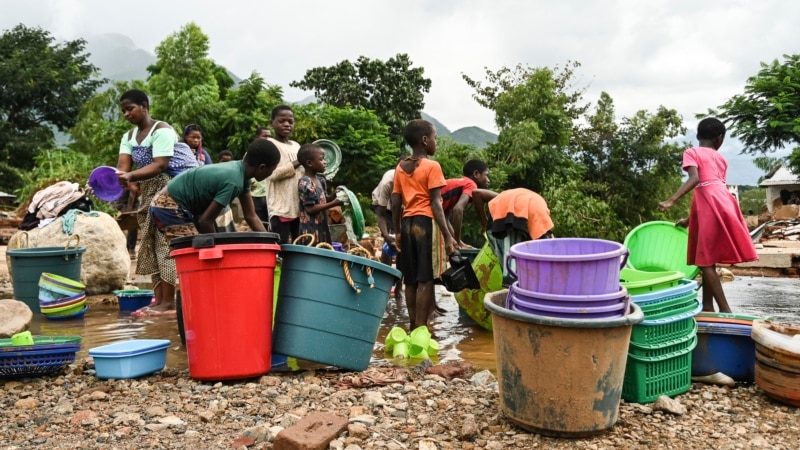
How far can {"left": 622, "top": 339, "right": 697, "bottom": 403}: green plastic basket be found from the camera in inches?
123

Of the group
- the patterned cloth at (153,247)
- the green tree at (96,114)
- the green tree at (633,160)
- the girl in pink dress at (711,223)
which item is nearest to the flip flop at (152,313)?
the patterned cloth at (153,247)

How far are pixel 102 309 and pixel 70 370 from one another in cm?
298

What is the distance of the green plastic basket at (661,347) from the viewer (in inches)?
122

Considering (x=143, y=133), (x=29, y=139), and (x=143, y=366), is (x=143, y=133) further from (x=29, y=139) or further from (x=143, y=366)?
(x=29, y=139)

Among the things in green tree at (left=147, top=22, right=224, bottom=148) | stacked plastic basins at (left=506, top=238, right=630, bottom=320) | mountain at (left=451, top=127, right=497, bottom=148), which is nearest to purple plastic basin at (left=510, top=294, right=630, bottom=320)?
stacked plastic basins at (left=506, top=238, right=630, bottom=320)

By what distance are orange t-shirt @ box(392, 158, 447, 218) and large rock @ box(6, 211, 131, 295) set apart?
4.28 meters

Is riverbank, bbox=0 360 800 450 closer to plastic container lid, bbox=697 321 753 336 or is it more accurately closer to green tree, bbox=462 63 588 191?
plastic container lid, bbox=697 321 753 336

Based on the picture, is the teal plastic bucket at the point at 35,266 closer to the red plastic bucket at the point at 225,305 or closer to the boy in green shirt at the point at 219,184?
the boy in green shirt at the point at 219,184

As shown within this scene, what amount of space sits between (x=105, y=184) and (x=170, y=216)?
3.77 feet

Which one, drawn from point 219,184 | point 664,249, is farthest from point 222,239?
point 664,249

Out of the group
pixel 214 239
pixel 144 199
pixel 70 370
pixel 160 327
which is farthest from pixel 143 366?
pixel 144 199

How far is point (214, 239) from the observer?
3.42 m

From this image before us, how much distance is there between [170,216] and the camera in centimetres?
477

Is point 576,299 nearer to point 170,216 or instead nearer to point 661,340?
point 661,340
